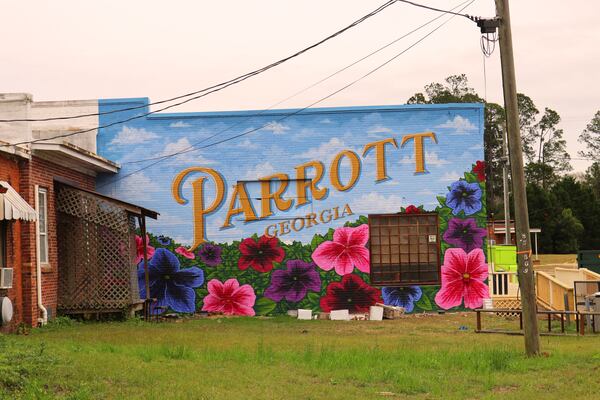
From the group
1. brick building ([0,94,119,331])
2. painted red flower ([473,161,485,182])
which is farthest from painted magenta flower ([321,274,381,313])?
brick building ([0,94,119,331])

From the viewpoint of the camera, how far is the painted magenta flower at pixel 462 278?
28.2 m

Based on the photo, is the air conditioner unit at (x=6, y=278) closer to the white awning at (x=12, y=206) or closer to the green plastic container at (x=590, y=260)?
the white awning at (x=12, y=206)

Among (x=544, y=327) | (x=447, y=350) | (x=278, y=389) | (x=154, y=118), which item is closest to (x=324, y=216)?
(x=154, y=118)

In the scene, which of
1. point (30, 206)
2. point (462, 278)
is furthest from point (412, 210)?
point (30, 206)

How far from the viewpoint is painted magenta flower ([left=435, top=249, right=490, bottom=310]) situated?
2825 centimetres

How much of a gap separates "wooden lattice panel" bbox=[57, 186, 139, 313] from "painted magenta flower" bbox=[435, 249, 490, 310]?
30.7ft

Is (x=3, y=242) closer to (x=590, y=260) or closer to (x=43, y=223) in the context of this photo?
(x=43, y=223)

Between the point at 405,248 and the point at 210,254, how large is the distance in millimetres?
5770

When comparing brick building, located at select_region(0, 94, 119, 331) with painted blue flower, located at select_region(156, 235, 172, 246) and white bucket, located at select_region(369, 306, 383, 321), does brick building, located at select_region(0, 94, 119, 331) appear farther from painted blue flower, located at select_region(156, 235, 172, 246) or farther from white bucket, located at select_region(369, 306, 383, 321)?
white bucket, located at select_region(369, 306, 383, 321)

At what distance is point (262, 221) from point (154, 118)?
14.5 feet

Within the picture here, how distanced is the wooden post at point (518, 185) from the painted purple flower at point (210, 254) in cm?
1368

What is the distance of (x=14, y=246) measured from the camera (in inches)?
835

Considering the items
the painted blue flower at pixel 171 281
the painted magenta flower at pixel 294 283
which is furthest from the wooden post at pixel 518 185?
the painted blue flower at pixel 171 281

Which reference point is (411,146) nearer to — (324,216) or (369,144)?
(369,144)
